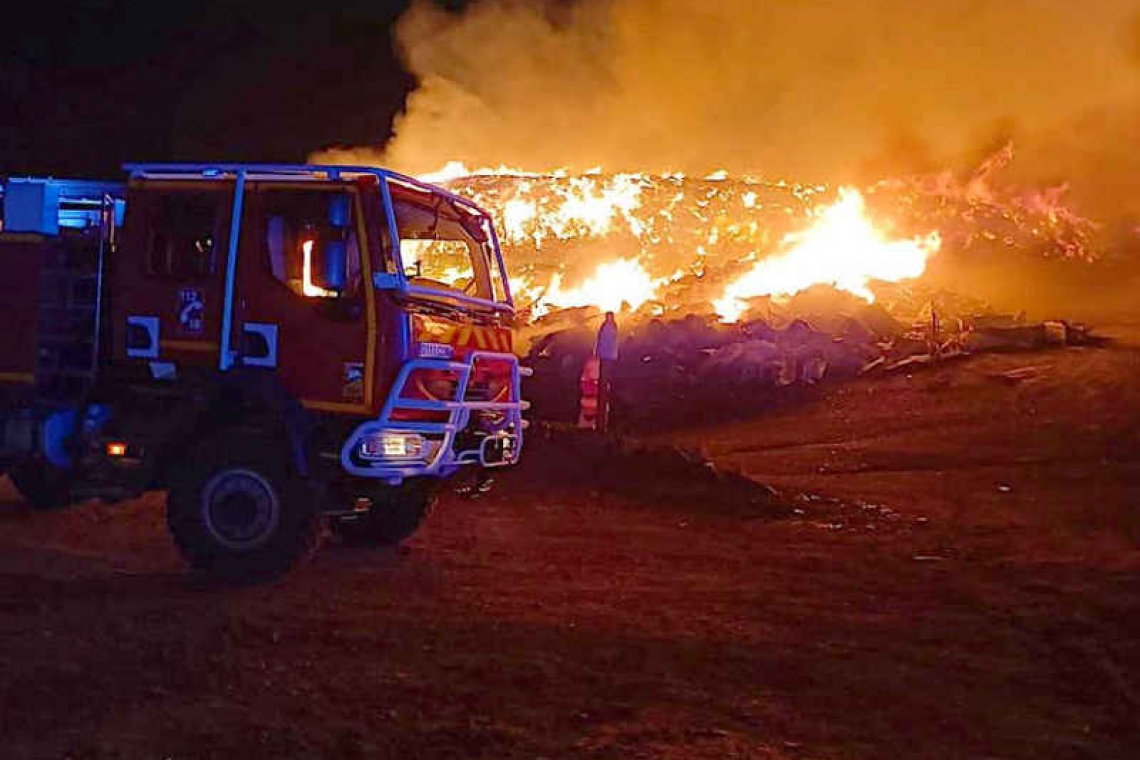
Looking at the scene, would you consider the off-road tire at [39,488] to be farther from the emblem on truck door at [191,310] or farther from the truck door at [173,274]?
the emblem on truck door at [191,310]

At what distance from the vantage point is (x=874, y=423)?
1769 cm

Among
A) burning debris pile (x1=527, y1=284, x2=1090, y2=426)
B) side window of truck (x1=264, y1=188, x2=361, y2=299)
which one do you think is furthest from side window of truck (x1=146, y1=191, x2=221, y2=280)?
burning debris pile (x1=527, y1=284, x2=1090, y2=426)

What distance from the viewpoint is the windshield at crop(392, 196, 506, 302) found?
755cm

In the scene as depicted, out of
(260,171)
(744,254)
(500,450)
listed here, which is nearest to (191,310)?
(260,171)

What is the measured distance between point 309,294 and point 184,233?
100cm

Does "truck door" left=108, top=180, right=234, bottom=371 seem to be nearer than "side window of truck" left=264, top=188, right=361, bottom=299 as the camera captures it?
No

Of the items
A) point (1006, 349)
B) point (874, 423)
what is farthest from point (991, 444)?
point (1006, 349)

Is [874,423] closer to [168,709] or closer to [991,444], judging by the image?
[991,444]

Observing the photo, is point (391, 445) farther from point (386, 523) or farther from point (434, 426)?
point (386, 523)

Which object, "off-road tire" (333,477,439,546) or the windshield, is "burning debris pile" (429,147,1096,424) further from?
the windshield

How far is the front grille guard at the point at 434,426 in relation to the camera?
6.95 m

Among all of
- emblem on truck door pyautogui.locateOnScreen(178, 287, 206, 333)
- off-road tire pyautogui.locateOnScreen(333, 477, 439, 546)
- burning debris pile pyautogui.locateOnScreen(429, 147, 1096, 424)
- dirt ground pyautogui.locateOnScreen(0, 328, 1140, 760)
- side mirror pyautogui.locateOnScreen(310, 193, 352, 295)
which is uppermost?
burning debris pile pyautogui.locateOnScreen(429, 147, 1096, 424)

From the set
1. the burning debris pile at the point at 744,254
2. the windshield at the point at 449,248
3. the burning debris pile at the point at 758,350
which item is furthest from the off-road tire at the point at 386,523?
the burning debris pile at the point at 744,254

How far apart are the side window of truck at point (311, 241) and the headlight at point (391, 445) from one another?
0.90 m
